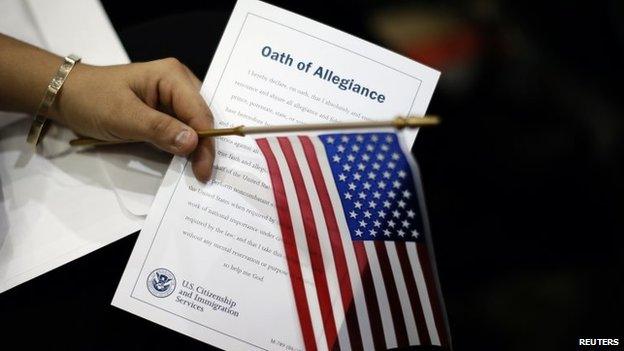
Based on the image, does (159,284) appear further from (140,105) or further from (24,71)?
(24,71)

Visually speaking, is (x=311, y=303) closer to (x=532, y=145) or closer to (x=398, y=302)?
(x=398, y=302)

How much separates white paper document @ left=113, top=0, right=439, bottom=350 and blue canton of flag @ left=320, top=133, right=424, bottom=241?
13 cm

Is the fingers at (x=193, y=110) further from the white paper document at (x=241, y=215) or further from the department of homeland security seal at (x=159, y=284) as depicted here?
the department of homeland security seal at (x=159, y=284)

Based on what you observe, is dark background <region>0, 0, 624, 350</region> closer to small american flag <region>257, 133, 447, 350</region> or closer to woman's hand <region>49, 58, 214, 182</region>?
woman's hand <region>49, 58, 214, 182</region>

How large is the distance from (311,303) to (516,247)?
1.57 ft

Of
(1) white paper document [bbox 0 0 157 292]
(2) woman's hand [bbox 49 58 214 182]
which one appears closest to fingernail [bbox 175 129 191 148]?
(2) woman's hand [bbox 49 58 214 182]

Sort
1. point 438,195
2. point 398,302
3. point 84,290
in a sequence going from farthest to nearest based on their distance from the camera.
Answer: point 438,195 < point 84,290 < point 398,302

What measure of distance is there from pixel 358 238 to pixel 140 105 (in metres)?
0.37

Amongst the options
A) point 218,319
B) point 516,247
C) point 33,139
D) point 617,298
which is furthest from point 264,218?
point 617,298

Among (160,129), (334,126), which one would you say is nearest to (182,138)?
(160,129)

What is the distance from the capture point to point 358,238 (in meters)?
0.62

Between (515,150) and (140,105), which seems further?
(515,150)

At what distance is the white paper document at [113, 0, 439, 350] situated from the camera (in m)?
0.71

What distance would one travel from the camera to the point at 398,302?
2.09 feet
